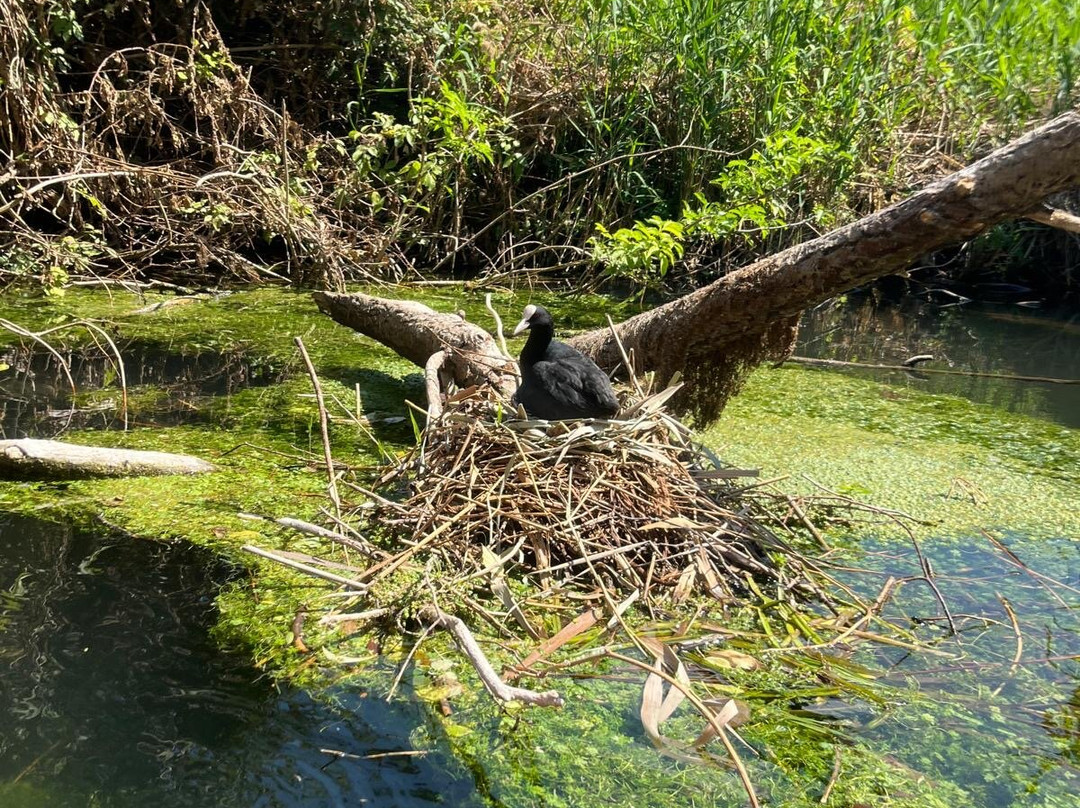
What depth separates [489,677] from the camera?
2.04 meters

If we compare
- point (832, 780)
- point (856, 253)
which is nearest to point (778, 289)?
point (856, 253)

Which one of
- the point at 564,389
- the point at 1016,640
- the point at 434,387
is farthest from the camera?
the point at 434,387

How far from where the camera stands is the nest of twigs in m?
2.88

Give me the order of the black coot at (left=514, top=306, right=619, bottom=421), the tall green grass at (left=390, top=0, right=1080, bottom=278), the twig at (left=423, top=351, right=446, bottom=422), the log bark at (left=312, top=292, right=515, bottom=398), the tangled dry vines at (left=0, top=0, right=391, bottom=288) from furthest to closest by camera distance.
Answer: the tall green grass at (left=390, top=0, right=1080, bottom=278) < the tangled dry vines at (left=0, top=0, right=391, bottom=288) < the log bark at (left=312, top=292, right=515, bottom=398) < the twig at (left=423, top=351, right=446, bottom=422) < the black coot at (left=514, top=306, right=619, bottom=421)

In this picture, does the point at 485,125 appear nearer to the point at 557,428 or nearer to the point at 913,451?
the point at 913,451

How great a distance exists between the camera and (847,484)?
405cm

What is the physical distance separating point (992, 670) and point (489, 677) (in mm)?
1545

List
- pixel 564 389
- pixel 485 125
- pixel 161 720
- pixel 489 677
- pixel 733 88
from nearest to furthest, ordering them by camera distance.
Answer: pixel 489 677, pixel 161 720, pixel 564 389, pixel 485 125, pixel 733 88

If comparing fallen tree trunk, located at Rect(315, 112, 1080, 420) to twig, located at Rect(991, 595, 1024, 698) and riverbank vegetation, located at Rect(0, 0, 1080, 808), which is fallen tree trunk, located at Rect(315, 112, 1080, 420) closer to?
riverbank vegetation, located at Rect(0, 0, 1080, 808)

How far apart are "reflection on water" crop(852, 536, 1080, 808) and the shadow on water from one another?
1.19 metres

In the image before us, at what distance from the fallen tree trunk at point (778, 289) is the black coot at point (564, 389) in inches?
23.0

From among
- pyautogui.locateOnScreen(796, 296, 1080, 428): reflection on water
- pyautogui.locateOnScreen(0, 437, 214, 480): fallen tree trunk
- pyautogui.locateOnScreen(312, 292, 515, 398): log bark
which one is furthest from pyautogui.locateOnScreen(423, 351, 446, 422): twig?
pyautogui.locateOnScreen(796, 296, 1080, 428): reflection on water

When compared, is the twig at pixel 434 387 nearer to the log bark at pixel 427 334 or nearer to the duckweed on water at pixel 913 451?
the log bark at pixel 427 334

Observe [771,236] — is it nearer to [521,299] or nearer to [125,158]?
[521,299]
